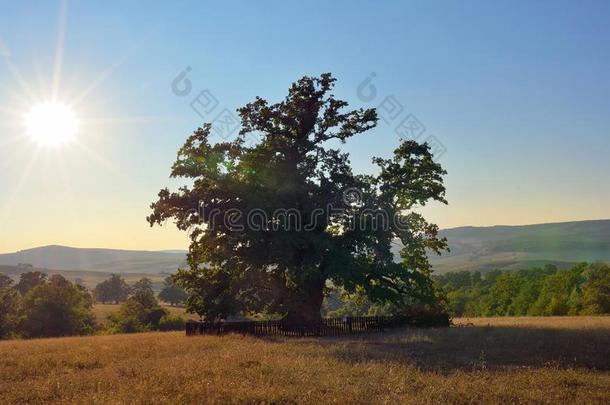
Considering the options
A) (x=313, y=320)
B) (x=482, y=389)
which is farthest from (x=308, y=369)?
(x=313, y=320)

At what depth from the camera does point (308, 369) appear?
13617 millimetres

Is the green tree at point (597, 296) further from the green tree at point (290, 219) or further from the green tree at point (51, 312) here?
the green tree at point (51, 312)

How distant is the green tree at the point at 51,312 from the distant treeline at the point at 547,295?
46.3 m

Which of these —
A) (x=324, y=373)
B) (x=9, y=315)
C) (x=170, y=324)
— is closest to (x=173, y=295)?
(x=170, y=324)

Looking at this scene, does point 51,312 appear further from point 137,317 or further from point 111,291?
point 111,291

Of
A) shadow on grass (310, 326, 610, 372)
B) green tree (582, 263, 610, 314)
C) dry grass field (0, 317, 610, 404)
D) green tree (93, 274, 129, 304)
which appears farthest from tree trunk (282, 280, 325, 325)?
green tree (93, 274, 129, 304)

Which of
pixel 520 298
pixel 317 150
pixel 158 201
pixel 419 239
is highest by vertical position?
pixel 317 150

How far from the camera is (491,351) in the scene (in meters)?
18.2

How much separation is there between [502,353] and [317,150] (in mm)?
19065

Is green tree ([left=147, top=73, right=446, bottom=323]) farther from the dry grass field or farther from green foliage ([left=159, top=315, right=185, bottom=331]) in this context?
green foliage ([left=159, top=315, right=185, bottom=331])

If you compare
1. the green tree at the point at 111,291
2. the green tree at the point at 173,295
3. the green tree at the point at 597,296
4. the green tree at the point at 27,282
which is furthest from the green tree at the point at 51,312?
the green tree at the point at 111,291

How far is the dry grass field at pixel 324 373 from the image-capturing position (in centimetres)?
1048

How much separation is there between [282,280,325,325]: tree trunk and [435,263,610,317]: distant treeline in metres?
32.5

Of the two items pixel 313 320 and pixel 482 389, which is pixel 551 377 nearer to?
pixel 482 389
